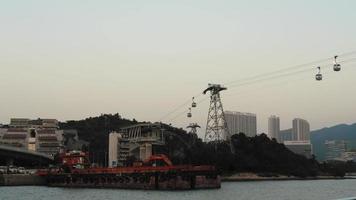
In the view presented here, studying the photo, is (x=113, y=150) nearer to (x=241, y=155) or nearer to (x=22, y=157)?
(x=22, y=157)

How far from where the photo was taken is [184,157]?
149m

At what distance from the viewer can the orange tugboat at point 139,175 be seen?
77.4 meters

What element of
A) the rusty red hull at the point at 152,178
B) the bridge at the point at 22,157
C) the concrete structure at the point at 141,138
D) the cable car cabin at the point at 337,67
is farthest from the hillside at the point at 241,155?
the cable car cabin at the point at 337,67

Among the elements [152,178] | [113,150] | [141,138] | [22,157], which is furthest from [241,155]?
[152,178]

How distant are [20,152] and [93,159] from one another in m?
45.9

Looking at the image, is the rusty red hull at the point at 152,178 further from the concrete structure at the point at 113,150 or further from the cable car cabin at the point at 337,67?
the cable car cabin at the point at 337,67

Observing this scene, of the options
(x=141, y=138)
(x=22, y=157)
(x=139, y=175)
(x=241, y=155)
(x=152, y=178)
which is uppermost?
(x=141, y=138)

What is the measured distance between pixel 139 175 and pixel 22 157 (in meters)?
79.8

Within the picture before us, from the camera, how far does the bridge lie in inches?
5684

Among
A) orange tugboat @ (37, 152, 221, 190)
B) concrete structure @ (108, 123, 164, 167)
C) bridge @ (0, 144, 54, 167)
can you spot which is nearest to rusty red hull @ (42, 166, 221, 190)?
orange tugboat @ (37, 152, 221, 190)

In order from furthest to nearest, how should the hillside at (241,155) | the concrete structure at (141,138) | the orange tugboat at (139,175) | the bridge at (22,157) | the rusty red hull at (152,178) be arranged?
1. the hillside at (241,155)
2. the bridge at (22,157)
3. the concrete structure at (141,138)
4. the orange tugboat at (139,175)
5. the rusty red hull at (152,178)

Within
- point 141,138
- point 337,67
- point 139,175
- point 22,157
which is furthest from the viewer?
point 22,157

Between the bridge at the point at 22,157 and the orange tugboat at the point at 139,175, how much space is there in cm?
3652

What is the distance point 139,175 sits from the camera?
84125 mm
